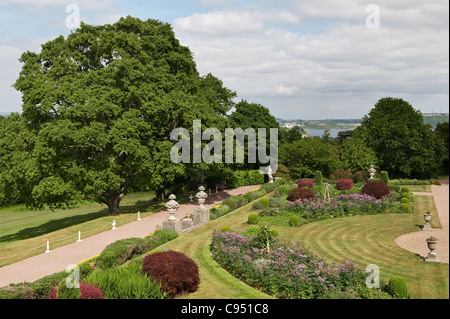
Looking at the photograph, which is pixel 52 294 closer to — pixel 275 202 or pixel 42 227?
pixel 275 202

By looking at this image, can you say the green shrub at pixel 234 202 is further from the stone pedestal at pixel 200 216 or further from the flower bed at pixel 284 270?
the flower bed at pixel 284 270

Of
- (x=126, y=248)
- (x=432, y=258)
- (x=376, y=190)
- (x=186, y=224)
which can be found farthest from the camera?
(x=376, y=190)

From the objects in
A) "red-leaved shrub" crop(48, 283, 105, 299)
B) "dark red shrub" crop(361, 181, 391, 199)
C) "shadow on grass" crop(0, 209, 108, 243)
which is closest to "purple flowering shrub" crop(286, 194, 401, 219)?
"dark red shrub" crop(361, 181, 391, 199)

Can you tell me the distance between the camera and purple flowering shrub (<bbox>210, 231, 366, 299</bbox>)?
40.2 feet

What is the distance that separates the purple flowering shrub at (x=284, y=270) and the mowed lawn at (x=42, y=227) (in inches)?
441

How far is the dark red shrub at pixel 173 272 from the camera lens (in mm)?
12391

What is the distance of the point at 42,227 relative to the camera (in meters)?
31.4

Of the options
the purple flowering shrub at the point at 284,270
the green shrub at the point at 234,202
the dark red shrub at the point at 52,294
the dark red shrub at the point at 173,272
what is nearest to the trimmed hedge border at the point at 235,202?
the green shrub at the point at 234,202

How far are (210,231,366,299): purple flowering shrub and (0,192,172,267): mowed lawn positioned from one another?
36.7ft

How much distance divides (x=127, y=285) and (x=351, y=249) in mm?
11951

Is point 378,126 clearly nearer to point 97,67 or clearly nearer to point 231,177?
point 231,177

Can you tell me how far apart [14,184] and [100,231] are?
8.18 m

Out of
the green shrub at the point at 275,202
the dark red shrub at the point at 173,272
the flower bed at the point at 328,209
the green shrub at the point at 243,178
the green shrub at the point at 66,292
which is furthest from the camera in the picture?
the green shrub at the point at 243,178

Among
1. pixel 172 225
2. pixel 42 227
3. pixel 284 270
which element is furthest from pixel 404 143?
pixel 42 227
